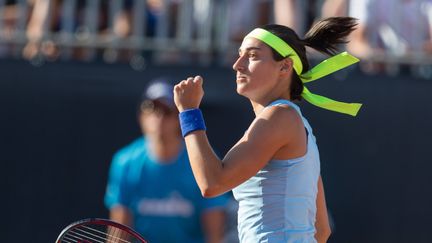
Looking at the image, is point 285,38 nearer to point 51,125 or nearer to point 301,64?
point 301,64

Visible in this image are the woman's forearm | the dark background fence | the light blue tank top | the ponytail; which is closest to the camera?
the woman's forearm

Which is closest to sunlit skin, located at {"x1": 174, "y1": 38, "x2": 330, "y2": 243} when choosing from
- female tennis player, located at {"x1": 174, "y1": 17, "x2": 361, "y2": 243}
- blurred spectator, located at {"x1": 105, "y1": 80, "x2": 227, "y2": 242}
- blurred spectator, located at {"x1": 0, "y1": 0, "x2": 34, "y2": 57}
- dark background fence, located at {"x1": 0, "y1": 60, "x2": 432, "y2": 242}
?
female tennis player, located at {"x1": 174, "y1": 17, "x2": 361, "y2": 243}

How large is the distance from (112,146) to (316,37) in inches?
140

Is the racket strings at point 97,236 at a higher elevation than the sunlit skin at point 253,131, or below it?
below

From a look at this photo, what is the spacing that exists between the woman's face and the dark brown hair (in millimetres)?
103

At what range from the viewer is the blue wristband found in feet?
12.2

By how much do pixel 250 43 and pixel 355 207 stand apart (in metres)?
3.72

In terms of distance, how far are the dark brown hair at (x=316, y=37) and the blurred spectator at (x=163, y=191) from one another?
7.50ft

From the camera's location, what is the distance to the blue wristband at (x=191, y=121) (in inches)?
146

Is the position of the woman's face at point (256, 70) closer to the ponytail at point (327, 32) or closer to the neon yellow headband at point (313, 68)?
the neon yellow headband at point (313, 68)

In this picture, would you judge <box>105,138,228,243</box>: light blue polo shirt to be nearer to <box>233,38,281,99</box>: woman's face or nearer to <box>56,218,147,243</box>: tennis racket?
<box>56,218,147,243</box>: tennis racket

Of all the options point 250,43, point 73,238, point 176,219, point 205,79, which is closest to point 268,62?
point 250,43

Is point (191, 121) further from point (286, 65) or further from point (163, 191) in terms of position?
point (163, 191)

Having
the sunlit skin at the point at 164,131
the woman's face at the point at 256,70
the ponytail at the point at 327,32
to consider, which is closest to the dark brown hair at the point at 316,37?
the ponytail at the point at 327,32
